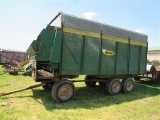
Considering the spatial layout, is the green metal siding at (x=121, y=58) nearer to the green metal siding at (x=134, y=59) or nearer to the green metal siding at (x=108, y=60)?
the green metal siding at (x=108, y=60)

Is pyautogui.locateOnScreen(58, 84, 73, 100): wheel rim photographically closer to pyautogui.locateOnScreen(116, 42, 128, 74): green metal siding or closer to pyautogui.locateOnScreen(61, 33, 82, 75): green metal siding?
pyautogui.locateOnScreen(61, 33, 82, 75): green metal siding

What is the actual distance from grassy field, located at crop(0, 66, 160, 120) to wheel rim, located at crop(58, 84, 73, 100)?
305 millimetres

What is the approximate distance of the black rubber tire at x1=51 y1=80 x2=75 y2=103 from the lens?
24.4 feet

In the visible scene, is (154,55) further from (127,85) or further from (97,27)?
(97,27)

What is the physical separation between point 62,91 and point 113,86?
11.0ft

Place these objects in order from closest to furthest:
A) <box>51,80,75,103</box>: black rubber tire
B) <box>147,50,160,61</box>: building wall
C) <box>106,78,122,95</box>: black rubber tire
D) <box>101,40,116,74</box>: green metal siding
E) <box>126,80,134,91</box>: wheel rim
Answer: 1. <box>51,80,75,103</box>: black rubber tire
2. <box>101,40,116,74</box>: green metal siding
3. <box>106,78,122,95</box>: black rubber tire
4. <box>126,80,134,91</box>: wheel rim
5. <box>147,50,160,61</box>: building wall

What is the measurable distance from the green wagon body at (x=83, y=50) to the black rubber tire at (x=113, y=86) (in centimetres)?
32

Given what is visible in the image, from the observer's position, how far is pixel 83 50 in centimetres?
816

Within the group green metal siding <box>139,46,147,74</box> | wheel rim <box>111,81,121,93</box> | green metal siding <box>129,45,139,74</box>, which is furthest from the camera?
green metal siding <box>139,46,147,74</box>

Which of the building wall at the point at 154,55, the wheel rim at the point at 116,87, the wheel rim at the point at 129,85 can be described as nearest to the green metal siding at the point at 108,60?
Result: the wheel rim at the point at 116,87

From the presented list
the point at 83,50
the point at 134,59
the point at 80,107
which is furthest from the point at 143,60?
the point at 80,107

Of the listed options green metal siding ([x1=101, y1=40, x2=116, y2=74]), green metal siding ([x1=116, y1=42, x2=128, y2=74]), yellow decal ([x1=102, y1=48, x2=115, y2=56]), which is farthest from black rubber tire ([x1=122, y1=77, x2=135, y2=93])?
yellow decal ([x1=102, y1=48, x2=115, y2=56])

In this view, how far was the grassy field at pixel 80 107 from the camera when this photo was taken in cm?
619

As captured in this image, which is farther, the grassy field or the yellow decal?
the yellow decal
